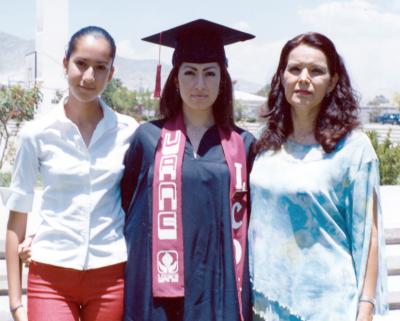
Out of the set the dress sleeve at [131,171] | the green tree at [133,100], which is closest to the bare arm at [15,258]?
the dress sleeve at [131,171]

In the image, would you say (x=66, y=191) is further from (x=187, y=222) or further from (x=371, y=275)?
(x=371, y=275)

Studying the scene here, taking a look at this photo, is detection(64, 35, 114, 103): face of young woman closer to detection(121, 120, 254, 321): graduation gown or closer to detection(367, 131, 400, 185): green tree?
detection(121, 120, 254, 321): graduation gown

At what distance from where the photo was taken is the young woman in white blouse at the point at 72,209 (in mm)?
2367

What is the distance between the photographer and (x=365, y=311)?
89.6 inches

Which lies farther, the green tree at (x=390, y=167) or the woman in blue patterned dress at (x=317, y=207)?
the green tree at (x=390, y=167)

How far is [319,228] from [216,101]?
2.52 feet

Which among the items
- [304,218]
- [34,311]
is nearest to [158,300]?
[34,311]

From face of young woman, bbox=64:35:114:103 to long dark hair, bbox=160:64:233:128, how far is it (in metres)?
0.40

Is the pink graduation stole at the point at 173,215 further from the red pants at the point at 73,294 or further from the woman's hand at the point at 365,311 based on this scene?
the woman's hand at the point at 365,311

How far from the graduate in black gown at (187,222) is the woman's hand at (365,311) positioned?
0.46 m

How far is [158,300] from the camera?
2.49 m

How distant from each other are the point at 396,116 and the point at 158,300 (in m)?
45.1

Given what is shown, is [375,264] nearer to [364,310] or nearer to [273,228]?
A: [364,310]

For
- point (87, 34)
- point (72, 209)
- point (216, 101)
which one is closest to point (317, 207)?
point (216, 101)
